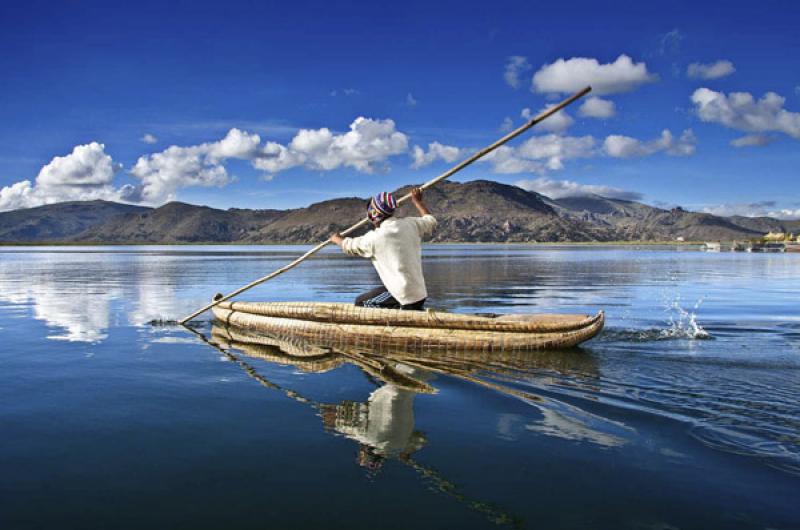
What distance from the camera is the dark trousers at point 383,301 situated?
11.3 meters

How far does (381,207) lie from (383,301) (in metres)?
2.18

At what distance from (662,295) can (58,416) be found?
20857mm

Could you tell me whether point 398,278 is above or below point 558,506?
above

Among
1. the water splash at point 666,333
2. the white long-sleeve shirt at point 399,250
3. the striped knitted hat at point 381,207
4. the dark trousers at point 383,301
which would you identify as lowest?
the water splash at point 666,333

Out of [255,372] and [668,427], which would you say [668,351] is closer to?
[668,427]

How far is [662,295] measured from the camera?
2225 cm

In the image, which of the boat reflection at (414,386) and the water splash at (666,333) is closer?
the boat reflection at (414,386)

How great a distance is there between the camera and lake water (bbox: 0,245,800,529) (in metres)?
4.45

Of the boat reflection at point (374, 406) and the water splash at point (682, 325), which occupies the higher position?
the water splash at point (682, 325)

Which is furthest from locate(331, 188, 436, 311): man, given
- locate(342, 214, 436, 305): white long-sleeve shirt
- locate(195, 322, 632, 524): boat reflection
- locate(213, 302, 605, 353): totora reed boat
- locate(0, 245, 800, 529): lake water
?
locate(0, 245, 800, 529): lake water

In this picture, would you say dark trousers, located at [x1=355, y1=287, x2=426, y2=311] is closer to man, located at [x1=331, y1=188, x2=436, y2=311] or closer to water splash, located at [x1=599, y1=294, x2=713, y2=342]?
man, located at [x1=331, y1=188, x2=436, y2=311]

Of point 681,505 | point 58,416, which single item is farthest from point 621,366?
point 58,416

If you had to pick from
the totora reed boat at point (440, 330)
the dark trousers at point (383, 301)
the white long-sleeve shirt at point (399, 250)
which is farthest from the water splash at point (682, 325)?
the white long-sleeve shirt at point (399, 250)

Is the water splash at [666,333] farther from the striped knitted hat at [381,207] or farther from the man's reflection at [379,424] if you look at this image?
the man's reflection at [379,424]
